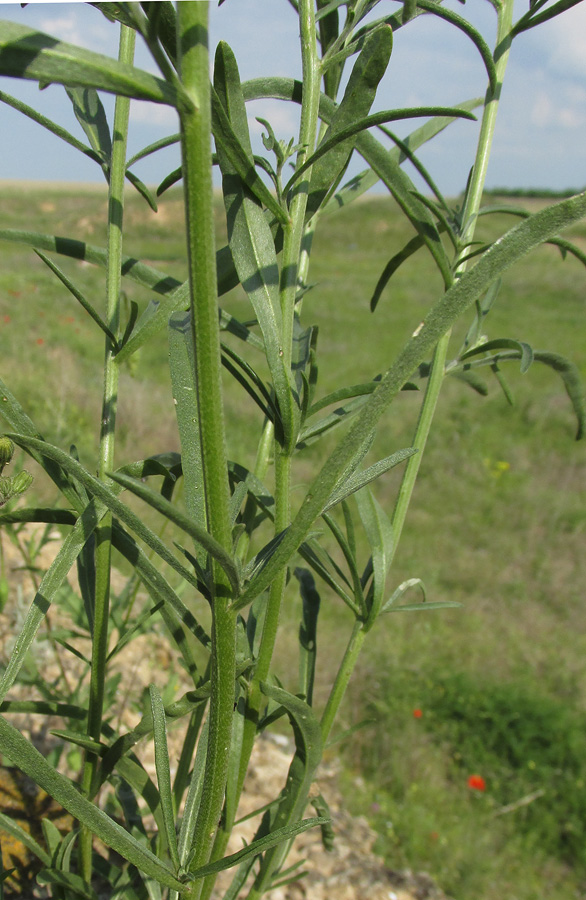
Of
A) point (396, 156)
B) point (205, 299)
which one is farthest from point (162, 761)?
point (396, 156)

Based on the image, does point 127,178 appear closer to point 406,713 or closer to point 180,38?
point 180,38

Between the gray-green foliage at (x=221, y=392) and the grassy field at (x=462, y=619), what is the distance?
0.56 feet

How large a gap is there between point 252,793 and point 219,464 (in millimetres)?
1335

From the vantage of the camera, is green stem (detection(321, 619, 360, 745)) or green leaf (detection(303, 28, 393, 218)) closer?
green leaf (detection(303, 28, 393, 218))

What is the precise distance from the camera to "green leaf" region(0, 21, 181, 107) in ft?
0.71

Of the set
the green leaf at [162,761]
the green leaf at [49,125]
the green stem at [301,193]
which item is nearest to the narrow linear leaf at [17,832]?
the green leaf at [162,761]

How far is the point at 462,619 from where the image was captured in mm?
3539

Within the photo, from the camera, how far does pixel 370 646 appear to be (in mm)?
2969

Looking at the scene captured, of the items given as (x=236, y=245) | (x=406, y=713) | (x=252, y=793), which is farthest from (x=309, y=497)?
(x=406, y=713)

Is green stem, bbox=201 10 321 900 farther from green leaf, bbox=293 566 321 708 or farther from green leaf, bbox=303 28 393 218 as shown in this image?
green leaf, bbox=293 566 321 708

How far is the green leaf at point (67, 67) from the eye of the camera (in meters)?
0.22

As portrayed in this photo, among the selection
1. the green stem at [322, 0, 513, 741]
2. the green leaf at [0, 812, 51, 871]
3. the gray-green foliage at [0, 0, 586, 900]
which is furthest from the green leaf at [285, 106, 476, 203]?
the green leaf at [0, 812, 51, 871]

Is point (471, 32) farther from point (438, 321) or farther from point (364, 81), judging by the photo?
point (438, 321)

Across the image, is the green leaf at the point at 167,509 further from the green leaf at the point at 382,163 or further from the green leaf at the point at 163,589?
the green leaf at the point at 382,163
